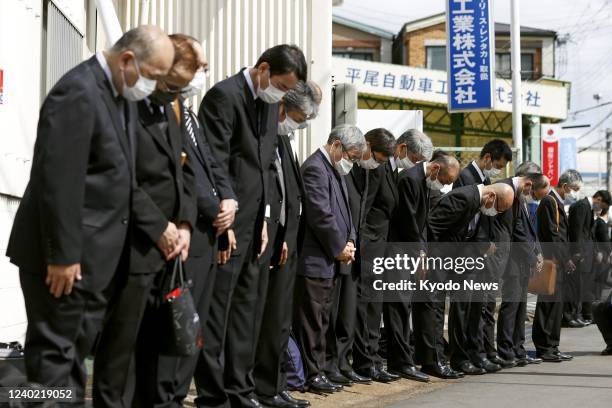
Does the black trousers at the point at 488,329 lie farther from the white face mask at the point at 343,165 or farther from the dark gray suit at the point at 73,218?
the dark gray suit at the point at 73,218

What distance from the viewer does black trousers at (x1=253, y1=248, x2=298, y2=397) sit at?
7387mm

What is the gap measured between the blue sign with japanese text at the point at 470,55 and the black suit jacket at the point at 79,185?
47.7 feet

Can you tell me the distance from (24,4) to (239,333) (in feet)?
11.2

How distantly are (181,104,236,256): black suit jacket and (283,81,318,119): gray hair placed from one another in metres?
1.18

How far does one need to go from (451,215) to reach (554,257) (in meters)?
3.32

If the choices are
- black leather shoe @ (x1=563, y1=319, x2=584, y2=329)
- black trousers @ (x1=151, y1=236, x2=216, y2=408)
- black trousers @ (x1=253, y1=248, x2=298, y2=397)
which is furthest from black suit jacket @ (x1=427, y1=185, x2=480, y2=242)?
black leather shoe @ (x1=563, y1=319, x2=584, y2=329)

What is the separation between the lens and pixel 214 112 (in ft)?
21.9

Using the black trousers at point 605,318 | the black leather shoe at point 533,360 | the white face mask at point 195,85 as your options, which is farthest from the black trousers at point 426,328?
the white face mask at point 195,85

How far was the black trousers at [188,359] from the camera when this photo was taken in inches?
223

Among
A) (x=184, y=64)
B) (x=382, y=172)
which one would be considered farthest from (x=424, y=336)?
(x=184, y=64)

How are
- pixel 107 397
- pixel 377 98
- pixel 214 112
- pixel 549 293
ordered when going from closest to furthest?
pixel 107 397, pixel 214 112, pixel 549 293, pixel 377 98

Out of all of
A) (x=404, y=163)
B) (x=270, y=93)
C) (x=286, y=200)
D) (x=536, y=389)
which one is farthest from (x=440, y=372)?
(x=270, y=93)

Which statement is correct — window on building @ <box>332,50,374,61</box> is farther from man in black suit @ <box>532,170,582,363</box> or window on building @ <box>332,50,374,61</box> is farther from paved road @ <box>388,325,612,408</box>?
paved road @ <box>388,325,612,408</box>

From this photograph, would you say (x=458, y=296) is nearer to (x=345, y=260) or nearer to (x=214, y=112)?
(x=345, y=260)
